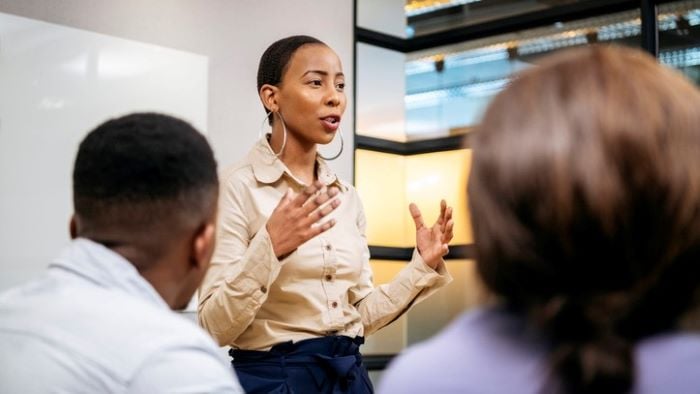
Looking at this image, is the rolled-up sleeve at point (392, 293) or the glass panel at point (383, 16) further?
the glass panel at point (383, 16)

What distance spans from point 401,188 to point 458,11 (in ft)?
3.25

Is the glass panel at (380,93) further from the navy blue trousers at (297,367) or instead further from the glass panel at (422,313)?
the navy blue trousers at (297,367)

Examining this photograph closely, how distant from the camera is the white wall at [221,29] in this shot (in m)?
3.54

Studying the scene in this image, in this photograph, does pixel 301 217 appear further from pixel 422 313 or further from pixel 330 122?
pixel 422 313

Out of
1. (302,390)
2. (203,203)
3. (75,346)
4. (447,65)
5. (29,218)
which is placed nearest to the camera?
(75,346)

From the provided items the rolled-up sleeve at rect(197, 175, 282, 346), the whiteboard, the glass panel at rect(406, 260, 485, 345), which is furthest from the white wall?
the rolled-up sleeve at rect(197, 175, 282, 346)

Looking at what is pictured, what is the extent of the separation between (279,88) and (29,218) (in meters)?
1.33

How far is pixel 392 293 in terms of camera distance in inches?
89.0

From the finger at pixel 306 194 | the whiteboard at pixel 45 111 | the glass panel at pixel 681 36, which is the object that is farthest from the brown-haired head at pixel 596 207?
the glass panel at pixel 681 36

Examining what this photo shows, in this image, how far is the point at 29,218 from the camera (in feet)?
10.5

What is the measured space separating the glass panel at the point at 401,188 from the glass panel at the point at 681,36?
1.15 meters

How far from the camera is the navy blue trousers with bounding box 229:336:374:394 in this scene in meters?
2.03

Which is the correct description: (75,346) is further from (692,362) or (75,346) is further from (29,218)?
(29,218)

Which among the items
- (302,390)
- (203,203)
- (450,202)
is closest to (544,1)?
(450,202)
